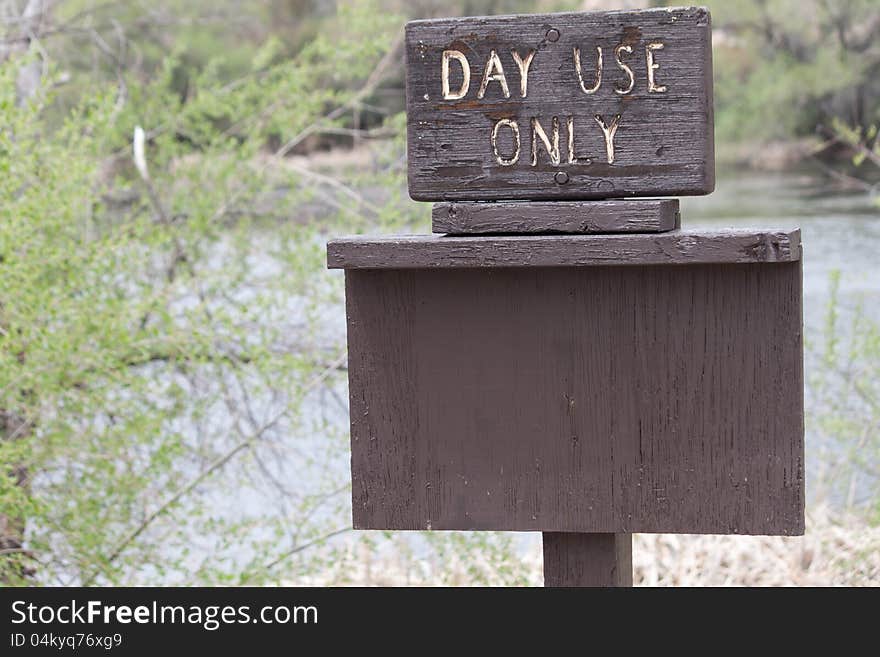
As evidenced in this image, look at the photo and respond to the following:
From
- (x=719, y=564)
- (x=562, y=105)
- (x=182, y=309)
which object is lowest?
(x=719, y=564)

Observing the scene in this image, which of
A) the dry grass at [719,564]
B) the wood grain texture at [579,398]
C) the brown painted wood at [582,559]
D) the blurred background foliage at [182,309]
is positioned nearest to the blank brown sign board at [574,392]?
the wood grain texture at [579,398]

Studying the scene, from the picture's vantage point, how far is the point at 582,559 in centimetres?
175

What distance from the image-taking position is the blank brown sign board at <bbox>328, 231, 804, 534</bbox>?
5.16ft

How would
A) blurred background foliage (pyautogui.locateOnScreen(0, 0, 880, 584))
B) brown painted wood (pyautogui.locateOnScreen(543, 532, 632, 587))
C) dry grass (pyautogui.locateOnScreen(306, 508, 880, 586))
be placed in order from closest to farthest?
brown painted wood (pyautogui.locateOnScreen(543, 532, 632, 587)) < blurred background foliage (pyautogui.locateOnScreen(0, 0, 880, 584)) < dry grass (pyautogui.locateOnScreen(306, 508, 880, 586))

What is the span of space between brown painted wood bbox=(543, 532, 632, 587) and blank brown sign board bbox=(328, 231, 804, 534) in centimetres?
11

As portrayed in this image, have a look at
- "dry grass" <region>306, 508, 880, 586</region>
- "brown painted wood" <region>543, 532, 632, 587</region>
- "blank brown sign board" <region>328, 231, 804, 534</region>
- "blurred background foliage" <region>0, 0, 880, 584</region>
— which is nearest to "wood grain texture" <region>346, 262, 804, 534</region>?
"blank brown sign board" <region>328, 231, 804, 534</region>

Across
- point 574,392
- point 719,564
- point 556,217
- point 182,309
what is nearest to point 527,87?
point 556,217

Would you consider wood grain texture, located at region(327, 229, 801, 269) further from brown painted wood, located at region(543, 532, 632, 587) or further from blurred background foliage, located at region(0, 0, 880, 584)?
blurred background foliage, located at region(0, 0, 880, 584)

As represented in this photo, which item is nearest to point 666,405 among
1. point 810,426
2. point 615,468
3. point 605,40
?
point 615,468

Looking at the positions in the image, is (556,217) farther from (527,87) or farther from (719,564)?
(719,564)

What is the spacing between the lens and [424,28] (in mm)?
1601

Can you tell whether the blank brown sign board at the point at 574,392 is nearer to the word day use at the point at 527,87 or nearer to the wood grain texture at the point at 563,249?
the wood grain texture at the point at 563,249

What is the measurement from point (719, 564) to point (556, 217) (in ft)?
9.26

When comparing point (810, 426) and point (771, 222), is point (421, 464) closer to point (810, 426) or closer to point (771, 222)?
point (810, 426)
